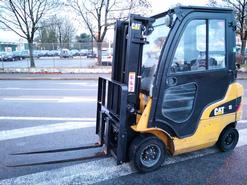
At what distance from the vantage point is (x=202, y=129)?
430cm

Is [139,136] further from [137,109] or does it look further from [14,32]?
[14,32]

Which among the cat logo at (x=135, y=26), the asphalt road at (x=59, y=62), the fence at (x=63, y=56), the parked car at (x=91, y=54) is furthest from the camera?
the parked car at (x=91, y=54)

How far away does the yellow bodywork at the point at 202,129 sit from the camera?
3.82 meters

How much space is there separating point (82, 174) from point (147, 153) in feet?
3.34

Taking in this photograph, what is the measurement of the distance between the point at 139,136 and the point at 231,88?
1829mm

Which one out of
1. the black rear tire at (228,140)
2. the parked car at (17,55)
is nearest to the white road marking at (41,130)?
the black rear tire at (228,140)

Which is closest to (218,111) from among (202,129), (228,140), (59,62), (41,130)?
(202,129)

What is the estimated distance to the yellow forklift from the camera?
148 inches

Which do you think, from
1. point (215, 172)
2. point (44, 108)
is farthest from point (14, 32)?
point (215, 172)

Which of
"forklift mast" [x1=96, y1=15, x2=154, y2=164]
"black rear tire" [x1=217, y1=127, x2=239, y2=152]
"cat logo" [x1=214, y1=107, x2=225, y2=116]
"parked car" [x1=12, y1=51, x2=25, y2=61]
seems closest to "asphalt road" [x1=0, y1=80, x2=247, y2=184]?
"black rear tire" [x1=217, y1=127, x2=239, y2=152]

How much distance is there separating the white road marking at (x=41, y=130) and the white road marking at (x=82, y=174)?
195cm

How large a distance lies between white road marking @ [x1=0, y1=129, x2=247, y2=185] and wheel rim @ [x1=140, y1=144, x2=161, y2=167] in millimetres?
258

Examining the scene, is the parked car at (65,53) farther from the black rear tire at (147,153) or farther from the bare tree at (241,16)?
the black rear tire at (147,153)

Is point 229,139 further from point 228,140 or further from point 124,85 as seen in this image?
point 124,85
